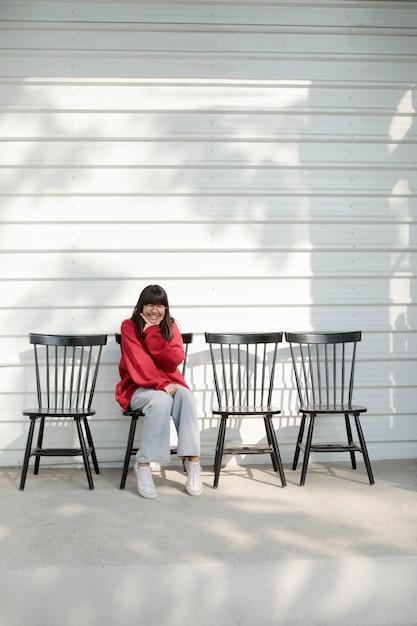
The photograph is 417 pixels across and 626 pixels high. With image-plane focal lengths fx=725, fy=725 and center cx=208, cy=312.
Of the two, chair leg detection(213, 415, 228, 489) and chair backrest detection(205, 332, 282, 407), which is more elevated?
chair backrest detection(205, 332, 282, 407)

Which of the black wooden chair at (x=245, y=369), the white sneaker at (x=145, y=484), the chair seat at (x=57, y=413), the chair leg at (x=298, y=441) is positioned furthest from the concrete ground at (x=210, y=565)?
the black wooden chair at (x=245, y=369)

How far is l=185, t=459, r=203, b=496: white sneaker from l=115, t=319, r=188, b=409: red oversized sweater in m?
0.46

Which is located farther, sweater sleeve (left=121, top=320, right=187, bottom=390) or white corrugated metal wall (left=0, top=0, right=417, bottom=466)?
white corrugated metal wall (left=0, top=0, right=417, bottom=466)

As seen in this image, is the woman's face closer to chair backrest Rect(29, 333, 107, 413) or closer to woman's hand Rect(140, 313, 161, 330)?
woman's hand Rect(140, 313, 161, 330)

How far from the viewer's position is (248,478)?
4.23 m

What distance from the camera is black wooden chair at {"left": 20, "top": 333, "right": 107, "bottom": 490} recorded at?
169 inches

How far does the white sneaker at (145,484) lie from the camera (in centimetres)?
378

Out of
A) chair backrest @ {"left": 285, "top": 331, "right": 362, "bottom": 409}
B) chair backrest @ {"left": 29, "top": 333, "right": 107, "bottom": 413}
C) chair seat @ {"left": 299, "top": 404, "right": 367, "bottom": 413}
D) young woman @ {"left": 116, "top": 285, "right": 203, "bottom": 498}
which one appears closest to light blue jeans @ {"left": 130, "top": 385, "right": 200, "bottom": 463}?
young woman @ {"left": 116, "top": 285, "right": 203, "bottom": 498}

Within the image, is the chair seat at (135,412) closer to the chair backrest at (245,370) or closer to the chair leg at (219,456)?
the chair leg at (219,456)

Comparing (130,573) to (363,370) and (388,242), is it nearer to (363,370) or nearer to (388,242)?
(363,370)

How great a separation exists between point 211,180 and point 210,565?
2.64m

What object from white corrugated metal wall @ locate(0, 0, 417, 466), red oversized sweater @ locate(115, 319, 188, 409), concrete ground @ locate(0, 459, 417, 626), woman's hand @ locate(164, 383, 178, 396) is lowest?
concrete ground @ locate(0, 459, 417, 626)

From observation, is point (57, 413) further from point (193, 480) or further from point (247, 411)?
point (247, 411)

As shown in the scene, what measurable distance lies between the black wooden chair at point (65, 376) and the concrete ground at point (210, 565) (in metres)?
0.75
